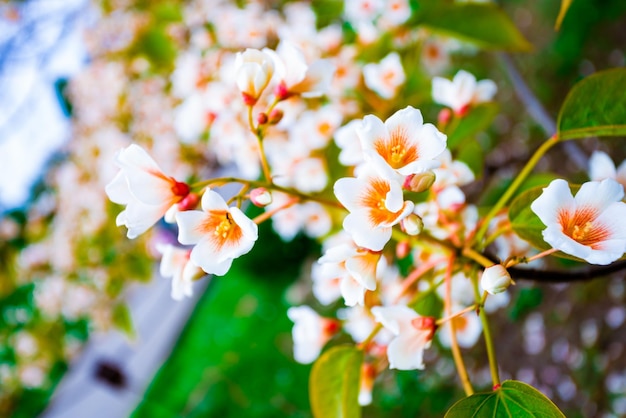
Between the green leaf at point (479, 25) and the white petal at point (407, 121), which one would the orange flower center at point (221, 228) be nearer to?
the white petal at point (407, 121)

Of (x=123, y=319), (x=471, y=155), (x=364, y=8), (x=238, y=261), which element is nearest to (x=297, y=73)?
(x=471, y=155)

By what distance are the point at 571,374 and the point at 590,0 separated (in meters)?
1.68

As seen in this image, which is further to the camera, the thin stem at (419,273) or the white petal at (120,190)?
the thin stem at (419,273)

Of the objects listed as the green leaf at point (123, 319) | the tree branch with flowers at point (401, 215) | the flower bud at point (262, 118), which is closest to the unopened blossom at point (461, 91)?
the tree branch with flowers at point (401, 215)

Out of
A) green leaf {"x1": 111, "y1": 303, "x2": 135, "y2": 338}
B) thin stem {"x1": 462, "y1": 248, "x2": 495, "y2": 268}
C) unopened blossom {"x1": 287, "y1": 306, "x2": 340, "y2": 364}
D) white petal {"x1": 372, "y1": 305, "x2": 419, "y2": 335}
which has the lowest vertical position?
green leaf {"x1": 111, "y1": 303, "x2": 135, "y2": 338}

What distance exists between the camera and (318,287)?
89cm

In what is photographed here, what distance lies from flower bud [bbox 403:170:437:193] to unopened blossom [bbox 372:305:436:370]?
151 mm

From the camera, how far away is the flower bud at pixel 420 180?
52 centimetres

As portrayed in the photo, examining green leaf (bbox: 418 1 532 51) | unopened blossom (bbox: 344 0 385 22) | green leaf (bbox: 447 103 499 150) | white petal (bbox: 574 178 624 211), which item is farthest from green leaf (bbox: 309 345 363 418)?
unopened blossom (bbox: 344 0 385 22)

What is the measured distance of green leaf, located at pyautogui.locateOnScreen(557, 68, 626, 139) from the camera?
618 millimetres

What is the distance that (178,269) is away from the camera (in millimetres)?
623

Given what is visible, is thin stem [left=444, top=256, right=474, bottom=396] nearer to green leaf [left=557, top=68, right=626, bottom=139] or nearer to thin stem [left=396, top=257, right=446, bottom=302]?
thin stem [left=396, top=257, right=446, bottom=302]

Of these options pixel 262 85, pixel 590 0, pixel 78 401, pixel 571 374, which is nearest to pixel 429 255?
pixel 262 85

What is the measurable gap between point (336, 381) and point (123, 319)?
1.69m
